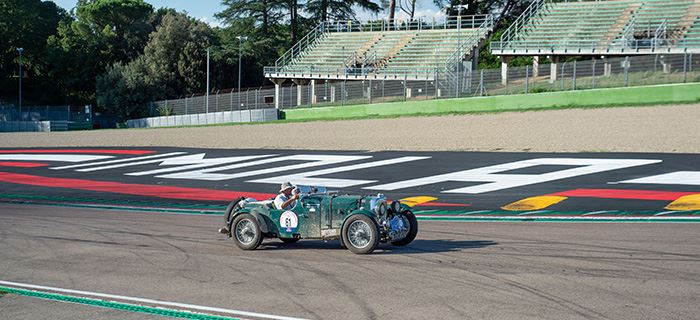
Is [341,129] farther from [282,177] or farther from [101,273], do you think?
[101,273]

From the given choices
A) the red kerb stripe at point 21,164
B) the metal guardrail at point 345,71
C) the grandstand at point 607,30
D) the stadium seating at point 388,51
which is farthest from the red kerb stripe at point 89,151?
the stadium seating at point 388,51

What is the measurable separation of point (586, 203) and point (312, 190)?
7.68m

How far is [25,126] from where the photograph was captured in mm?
65625

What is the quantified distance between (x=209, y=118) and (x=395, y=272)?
47.9 meters

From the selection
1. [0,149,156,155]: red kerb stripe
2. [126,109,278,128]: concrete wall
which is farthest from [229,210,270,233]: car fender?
[126,109,278,128]: concrete wall

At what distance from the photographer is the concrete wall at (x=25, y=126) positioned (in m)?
65.1

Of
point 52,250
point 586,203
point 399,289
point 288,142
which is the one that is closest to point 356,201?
point 399,289

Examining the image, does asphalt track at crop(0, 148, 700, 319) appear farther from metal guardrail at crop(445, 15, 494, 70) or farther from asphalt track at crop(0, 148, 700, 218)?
metal guardrail at crop(445, 15, 494, 70)

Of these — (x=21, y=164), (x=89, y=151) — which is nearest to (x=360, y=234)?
(x=21, y=164)

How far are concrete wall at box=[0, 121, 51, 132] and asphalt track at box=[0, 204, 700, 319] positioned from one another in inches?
2091

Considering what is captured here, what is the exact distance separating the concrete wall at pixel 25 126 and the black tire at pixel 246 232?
185 ft

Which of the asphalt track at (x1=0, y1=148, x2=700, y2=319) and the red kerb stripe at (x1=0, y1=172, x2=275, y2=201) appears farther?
the red kerb stripe at (x1=0, y1=172, x2=275, y2=201)

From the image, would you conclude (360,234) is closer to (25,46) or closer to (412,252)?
(412,252)

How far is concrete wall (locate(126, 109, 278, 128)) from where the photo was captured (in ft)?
171
